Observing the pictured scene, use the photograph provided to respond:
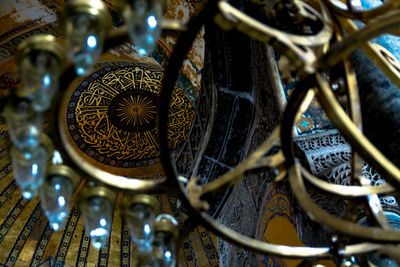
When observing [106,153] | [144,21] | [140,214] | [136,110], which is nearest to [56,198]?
[140,214]

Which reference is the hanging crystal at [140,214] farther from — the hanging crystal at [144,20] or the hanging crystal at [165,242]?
the hanging crystal at [144,20]

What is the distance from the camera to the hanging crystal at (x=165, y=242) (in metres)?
1.81

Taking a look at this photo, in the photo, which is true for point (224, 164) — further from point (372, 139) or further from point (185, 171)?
point (372, 139)

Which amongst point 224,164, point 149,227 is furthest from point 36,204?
point 149,227

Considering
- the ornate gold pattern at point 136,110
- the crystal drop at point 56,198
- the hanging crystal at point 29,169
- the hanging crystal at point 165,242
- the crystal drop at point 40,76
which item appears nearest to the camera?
the crystal drop at point 40,76

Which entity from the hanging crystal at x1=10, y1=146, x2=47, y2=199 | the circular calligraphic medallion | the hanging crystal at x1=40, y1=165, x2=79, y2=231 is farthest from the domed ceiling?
the hanging crystal at x1=10, y1=146, x2=47, y2=199

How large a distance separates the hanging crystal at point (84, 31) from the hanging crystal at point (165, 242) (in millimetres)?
768

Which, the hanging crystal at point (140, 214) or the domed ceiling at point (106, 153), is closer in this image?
the hanging crystal at point (140, 214)

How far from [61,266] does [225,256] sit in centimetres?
452

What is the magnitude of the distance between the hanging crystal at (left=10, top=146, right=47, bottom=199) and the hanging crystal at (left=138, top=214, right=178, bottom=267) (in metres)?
0.53

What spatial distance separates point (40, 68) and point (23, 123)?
0.19m

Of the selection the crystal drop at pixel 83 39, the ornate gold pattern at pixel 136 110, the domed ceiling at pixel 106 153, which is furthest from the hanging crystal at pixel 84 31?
the ornate gold pattern at pixel 136 110

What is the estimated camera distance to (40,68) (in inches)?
56.1

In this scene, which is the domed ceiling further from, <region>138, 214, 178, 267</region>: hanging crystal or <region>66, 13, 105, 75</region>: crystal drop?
<region>66, 13, 105, 75</region>: crystal drop
